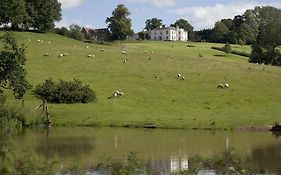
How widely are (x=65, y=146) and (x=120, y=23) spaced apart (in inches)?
4980

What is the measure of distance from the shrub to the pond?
10.2 m

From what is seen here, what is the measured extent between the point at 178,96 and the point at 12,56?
1106 inches

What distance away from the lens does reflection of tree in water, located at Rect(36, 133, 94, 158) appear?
32.6m

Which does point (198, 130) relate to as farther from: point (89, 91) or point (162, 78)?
point (162, 78)

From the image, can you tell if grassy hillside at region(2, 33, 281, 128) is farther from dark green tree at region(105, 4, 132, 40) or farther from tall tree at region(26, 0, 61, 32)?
dark green tree at region(105, 4, 132, 40)

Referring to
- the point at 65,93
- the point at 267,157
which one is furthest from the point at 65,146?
the point at 65,93

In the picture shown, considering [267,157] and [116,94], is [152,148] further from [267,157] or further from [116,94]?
[116,94]

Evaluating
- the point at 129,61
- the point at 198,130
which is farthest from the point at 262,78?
the point at 198,130

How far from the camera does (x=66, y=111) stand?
53.7 metres

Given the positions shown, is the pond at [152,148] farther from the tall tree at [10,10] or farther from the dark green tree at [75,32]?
the dark green tree at [75,32]

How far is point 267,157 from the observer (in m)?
31.6

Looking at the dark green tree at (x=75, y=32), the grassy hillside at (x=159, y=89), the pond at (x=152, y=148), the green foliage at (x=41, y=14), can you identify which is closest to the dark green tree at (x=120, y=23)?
the dark green tree at (x=75, y=32)

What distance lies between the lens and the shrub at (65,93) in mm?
57938

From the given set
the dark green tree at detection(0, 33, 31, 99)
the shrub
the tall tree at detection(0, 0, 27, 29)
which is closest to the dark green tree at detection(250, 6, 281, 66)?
the shrub
